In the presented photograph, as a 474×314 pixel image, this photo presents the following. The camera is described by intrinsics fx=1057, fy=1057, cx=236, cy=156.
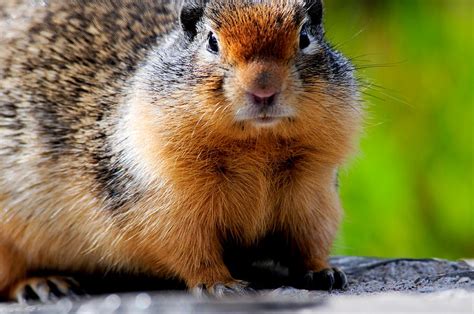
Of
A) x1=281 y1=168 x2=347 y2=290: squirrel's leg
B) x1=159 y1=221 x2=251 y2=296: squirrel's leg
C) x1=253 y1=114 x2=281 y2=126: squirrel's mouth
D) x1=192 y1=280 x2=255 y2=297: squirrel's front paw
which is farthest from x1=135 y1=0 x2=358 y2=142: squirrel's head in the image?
x1=192 y1=280 x2=255 y2=297: squirrel's front paw

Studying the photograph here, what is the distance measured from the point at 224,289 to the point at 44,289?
1.24m

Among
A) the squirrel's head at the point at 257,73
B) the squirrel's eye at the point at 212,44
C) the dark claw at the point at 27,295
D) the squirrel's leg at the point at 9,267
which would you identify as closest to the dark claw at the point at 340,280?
the squirrel's head at the point at 257,73

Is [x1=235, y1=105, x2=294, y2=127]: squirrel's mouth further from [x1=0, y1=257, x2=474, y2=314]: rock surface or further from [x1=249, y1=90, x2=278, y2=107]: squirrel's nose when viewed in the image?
[x1=0, y1=257, x2=474, y2=314]: rock surface

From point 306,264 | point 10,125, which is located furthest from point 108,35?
point 306,264

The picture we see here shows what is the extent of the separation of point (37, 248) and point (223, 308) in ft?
6.61

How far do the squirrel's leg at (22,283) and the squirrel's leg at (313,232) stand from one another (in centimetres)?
125

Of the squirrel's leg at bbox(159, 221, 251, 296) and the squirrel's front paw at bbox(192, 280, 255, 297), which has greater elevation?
the squirrel's leg at bbox(159, 221, 251, 296)

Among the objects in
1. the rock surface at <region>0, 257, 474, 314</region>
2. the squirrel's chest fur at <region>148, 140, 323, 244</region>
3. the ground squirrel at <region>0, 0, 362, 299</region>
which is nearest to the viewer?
the rock surface at <region>0, 257, 474, 314</region>

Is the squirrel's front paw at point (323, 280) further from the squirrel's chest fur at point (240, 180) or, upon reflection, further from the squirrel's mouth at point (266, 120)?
the squirrel's mouth at point (266, 120)

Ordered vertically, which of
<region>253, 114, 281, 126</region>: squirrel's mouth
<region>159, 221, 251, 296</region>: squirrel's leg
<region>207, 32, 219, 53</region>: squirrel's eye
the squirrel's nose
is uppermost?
<region>207, 32, 219, 53</region>: squirrel's eye

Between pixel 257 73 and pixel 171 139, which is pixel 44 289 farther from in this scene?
pixel 257 73

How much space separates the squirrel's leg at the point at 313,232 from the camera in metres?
5.59

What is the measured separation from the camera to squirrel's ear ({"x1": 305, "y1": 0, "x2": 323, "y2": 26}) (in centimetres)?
551

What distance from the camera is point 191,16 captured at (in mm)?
5668
